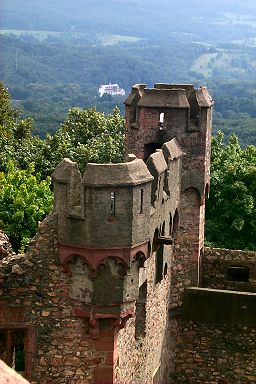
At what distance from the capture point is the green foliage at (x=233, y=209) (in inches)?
1225

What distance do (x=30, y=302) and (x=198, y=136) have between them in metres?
8.01

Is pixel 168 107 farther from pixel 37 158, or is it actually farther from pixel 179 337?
pixel 37 158

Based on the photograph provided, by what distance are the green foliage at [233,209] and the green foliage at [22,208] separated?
7364 millimetres

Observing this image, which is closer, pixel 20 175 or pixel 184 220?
pixel 184 220

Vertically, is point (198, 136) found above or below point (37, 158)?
above

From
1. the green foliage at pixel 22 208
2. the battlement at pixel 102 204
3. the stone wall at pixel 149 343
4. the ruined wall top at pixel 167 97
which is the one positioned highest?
the ruined wall top at pixel 167 97

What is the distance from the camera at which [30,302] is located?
13883 mm

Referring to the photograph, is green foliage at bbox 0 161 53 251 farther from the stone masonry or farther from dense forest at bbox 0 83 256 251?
the stone masonry

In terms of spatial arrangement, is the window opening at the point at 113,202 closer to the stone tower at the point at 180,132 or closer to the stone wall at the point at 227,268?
the stone tower at the point at 180,132

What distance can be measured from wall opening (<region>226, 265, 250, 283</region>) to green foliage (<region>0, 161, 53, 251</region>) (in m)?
6.99

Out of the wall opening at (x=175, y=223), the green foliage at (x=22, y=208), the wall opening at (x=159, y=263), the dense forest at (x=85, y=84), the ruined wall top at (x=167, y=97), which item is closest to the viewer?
the wall opening at (x=159, y=263)

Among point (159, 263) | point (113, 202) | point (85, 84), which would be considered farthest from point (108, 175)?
point (85, 84)

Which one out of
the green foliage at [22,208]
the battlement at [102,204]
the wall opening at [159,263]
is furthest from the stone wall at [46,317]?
the green foliage at [22,208]

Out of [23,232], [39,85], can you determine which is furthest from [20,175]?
[39,85]
